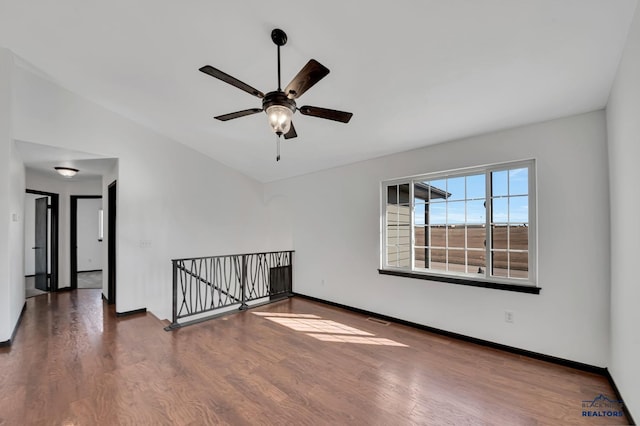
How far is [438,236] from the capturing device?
152 inches

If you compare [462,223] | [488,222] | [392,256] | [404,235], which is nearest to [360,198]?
[404,235]

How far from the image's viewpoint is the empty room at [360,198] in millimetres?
2113

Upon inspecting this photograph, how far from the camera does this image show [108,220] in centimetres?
521

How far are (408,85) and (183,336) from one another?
389cm

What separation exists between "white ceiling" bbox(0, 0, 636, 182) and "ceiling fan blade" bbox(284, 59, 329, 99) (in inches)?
23.8

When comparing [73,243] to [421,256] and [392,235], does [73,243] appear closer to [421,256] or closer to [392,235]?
[392,235]

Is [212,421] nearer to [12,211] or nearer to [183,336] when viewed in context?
[183,336]

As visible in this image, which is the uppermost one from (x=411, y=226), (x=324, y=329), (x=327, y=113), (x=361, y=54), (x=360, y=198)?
(x=361, y=54)

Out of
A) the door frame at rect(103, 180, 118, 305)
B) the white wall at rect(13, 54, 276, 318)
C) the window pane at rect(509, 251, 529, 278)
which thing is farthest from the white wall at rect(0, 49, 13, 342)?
the window pane at rect(509, 251, 529, 278)

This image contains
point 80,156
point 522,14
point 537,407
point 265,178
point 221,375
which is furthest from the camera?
point 265,178

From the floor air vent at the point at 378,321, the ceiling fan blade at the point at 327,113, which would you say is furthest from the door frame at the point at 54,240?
the ceiling fan blade at the point at 327,113

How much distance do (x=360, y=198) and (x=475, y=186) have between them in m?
1.69

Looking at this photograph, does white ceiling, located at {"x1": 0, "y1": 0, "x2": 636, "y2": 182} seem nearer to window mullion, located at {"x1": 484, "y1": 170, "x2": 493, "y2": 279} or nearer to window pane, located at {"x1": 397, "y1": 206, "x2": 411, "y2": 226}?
window mullion, located at {"x1": 484, "y1": 170, "x2": 493, "y2": 279}

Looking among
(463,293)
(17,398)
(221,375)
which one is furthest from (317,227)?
(17,398)
